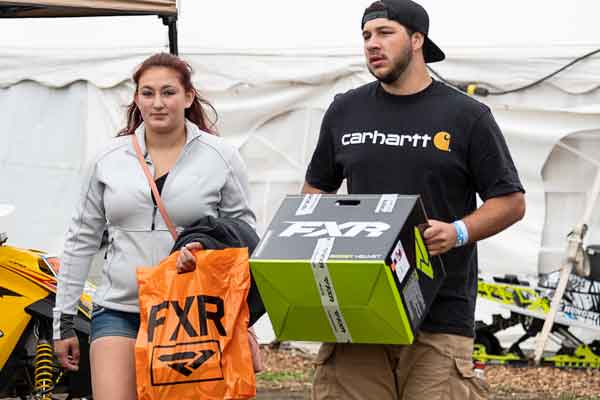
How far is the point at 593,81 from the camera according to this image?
10156mm

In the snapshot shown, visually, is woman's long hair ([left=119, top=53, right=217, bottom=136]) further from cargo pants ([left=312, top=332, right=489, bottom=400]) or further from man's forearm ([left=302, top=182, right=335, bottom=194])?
cargo pants ([left=312, top=332, right=489, bottom=400])

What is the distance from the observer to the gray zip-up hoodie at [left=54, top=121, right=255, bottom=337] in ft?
15.3

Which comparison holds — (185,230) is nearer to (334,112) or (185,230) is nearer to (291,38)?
(334,112)

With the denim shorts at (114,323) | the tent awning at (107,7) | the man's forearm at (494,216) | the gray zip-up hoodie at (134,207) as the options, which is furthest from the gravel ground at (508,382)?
the man's forearm at (494,216)

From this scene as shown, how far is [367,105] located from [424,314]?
84cm

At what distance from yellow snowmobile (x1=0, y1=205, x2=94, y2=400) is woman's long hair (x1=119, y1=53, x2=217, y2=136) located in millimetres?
1509

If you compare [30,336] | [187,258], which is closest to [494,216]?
[187,258]

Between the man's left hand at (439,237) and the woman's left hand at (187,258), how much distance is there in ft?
2.71

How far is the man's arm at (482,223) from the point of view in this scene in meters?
4.18

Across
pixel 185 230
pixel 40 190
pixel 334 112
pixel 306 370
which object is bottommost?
pixel 306 370

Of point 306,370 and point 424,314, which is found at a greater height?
point 424,314

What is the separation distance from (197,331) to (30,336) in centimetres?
224

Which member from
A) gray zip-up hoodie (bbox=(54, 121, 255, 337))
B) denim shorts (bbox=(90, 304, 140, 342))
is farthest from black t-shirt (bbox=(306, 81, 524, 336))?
denim shorts (bbox=(90, 304, 140, 342))

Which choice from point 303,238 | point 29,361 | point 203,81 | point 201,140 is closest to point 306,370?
point 203,81
